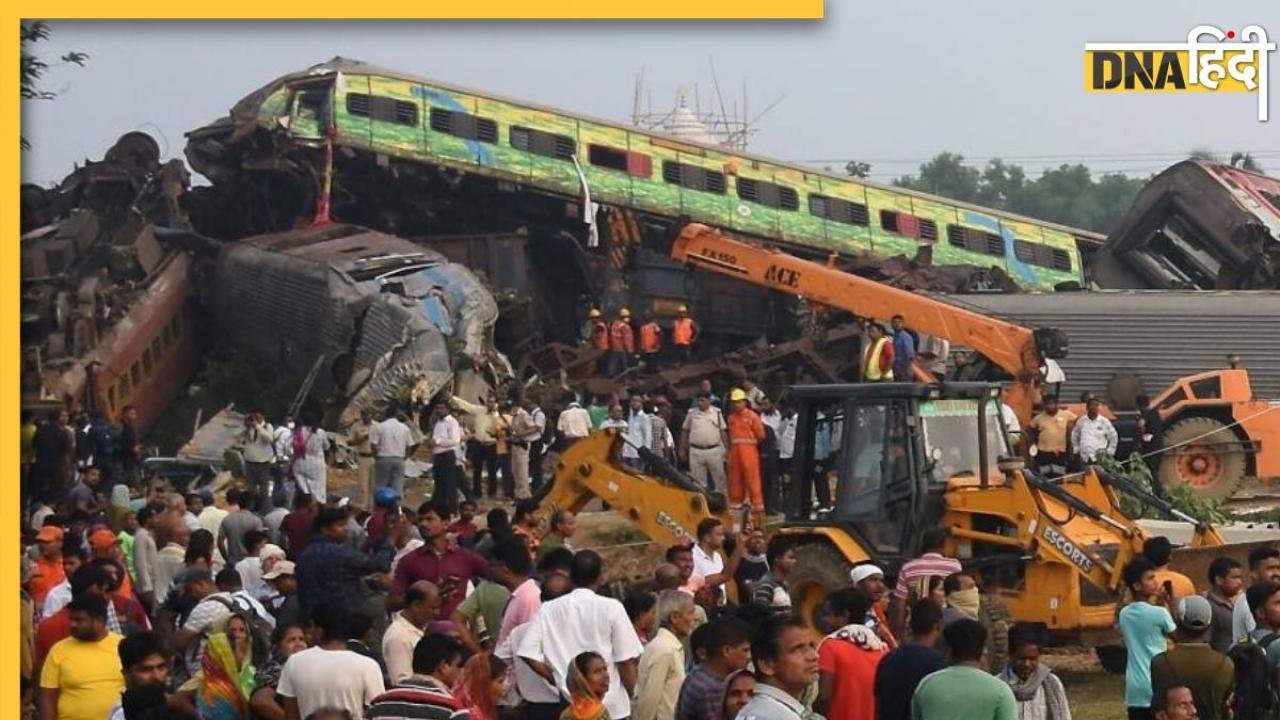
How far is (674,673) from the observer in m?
10.2

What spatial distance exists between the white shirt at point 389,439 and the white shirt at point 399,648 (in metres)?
13.6

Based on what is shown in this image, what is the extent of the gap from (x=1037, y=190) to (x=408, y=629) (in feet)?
380

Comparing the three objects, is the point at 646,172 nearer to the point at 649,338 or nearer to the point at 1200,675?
the point at 649,338

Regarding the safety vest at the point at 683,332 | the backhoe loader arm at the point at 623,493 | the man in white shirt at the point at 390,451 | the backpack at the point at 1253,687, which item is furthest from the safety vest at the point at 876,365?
the backpack at the point at 1253,687

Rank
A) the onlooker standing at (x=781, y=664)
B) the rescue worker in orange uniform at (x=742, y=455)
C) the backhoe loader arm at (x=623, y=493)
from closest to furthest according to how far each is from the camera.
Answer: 1. the onlooker standing at (x=781, y=664)
2. the backhoe loader arm at (x=623, y=493)
3. the rescue worker in orange uniform at (x=742, y=455)

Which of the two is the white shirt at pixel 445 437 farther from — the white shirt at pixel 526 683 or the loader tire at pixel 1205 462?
Result: the white shirt at pixel 526 683

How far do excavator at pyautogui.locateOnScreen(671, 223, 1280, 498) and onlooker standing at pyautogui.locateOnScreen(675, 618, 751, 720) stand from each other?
16.9 m

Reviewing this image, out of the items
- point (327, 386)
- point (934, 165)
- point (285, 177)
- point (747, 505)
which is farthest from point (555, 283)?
point (934, 165)

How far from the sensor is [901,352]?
93.7 feet

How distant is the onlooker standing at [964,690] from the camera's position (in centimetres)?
876

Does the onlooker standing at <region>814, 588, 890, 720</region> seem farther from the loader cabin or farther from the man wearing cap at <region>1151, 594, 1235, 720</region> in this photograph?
the loader cabin

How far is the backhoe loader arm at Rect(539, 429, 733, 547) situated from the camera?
18.3m

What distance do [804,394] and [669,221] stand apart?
20.8 metres

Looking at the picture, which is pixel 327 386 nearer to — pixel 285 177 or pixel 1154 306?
pixel 285 177
